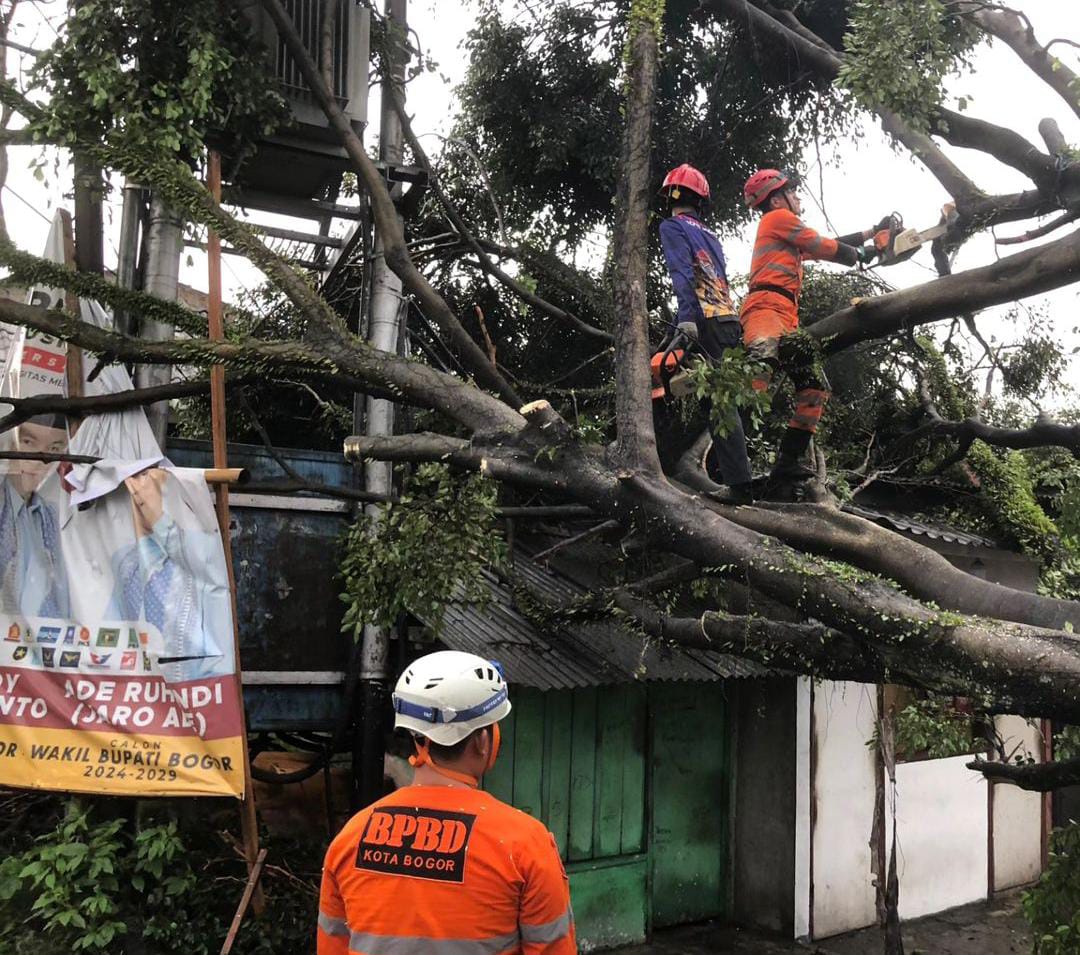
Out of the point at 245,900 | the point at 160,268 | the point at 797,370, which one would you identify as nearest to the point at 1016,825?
the point at 797,370

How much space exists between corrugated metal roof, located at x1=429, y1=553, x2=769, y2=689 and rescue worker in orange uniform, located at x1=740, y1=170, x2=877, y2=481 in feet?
5.82

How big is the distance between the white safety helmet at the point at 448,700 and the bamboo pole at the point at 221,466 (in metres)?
3.35

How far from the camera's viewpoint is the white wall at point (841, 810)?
861cm

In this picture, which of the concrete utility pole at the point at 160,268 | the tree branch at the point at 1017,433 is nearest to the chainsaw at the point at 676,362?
the tree branch at the point at 1017,433

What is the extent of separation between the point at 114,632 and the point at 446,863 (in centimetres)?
408

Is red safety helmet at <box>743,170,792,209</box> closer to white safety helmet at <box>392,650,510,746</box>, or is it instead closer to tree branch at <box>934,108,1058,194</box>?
tree branch at <box>934,108,1058,194</box>

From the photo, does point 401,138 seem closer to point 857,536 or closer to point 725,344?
point 725,344

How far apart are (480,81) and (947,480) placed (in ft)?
22.1

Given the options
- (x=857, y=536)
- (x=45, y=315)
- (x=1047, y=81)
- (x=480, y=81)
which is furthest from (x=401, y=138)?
(x=857, y=536)

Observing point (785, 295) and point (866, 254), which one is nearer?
point (866, 254)

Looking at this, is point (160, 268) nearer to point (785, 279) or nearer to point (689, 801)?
point (785, 279)

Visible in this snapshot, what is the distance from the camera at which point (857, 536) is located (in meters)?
4.31

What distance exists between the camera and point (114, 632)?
5.65 meters

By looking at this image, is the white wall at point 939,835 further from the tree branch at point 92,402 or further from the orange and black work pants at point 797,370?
the tree branch at point 92,402
